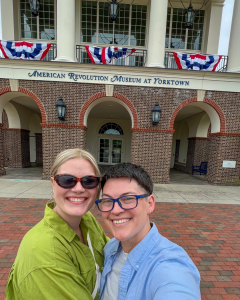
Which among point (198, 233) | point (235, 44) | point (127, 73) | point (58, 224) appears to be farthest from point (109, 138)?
point (58, 224)

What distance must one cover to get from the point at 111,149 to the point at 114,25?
8.23 m

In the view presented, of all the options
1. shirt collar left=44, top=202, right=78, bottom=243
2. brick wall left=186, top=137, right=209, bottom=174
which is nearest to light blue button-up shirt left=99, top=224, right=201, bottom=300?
shirt collar left=44, top=202, right=78, bottom=243

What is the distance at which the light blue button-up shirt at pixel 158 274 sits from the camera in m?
0.85

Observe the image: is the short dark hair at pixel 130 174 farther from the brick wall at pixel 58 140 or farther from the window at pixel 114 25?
the window at pixel 114 25

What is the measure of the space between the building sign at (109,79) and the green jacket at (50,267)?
715 centimetres

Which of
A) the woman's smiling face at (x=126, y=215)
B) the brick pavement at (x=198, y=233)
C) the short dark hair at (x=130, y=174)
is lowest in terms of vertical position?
the brick pavement at (x=198, y=233)

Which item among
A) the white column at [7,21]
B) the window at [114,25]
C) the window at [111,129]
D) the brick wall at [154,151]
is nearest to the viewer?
the brick wall at [154,151]

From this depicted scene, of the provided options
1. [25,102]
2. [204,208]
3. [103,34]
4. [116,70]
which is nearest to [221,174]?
[204,208]

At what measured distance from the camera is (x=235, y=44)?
749cm

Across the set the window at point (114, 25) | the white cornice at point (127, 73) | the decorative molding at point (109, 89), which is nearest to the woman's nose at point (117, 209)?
the decorative molding at point (109, 89)

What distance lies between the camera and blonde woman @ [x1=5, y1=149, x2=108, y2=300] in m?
0.90

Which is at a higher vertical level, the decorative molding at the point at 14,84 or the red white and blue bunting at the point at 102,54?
the red white and blue bunting at the point at 102,54

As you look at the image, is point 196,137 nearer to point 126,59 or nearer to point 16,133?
point 126,59

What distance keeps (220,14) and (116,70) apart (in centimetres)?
699
